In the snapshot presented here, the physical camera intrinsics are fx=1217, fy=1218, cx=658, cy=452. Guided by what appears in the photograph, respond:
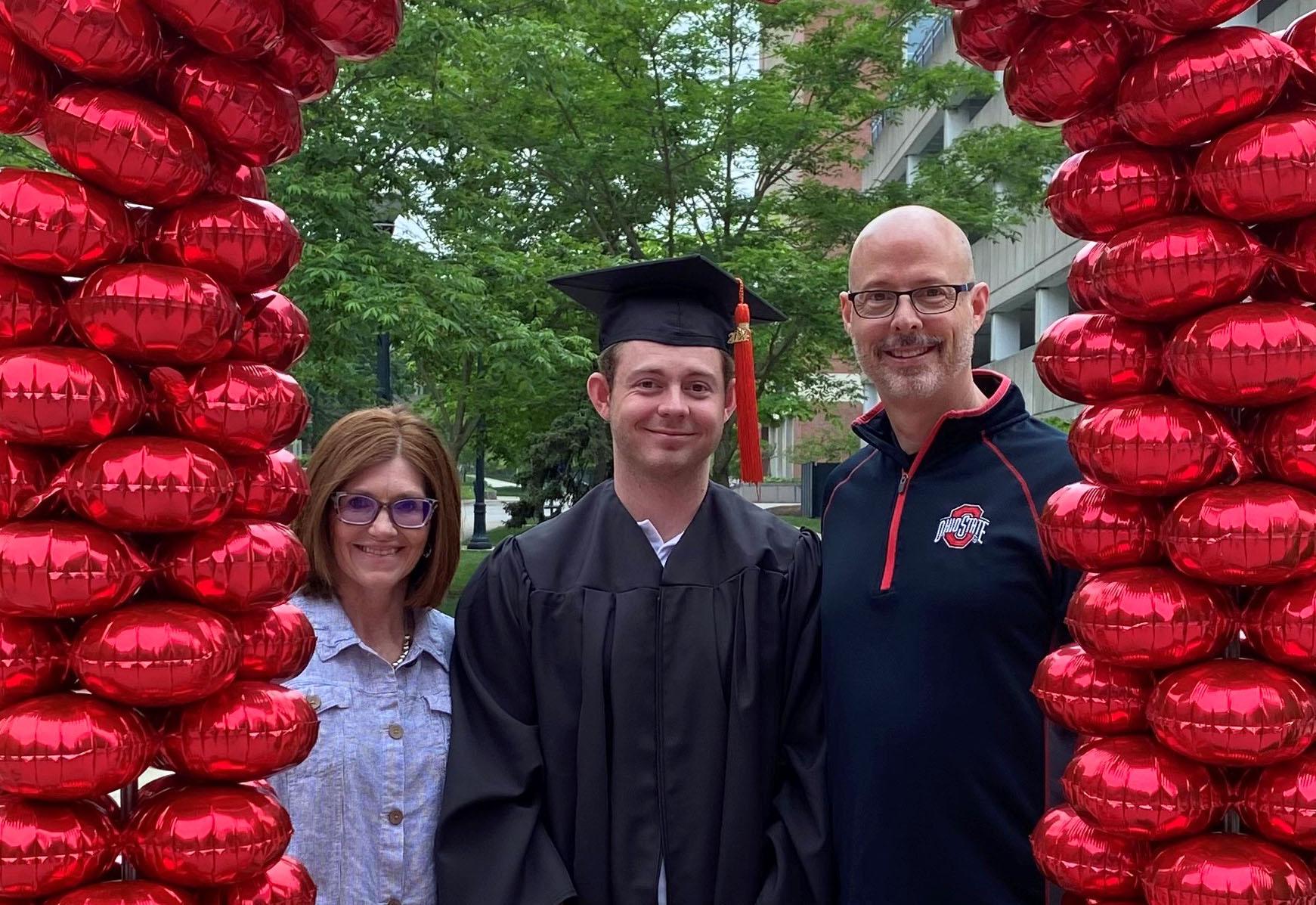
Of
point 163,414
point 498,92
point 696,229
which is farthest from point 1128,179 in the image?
point 696,229

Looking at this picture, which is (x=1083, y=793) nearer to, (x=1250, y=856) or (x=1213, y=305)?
(x=1250, y=856)

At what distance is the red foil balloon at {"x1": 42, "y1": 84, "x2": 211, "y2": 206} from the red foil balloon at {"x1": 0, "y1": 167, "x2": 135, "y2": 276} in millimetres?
49

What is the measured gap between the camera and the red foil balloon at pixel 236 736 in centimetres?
217

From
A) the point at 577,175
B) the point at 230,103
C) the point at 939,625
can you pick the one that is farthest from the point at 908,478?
the point at 577,175

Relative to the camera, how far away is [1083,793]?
84.6 inches

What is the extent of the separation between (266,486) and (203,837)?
0.63m

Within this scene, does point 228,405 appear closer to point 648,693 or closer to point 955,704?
point 648,693

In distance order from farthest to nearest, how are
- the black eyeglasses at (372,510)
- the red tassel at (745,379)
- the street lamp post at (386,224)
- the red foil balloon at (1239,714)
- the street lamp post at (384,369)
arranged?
1. the street lamp post at (384,369)
2. the street lamp post at (386,224)
3. the red tassel at (745,379)
4. the black eyeglasses at (372,510)
5. the red foil balloon at (1239,714)

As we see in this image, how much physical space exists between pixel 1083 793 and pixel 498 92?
10.2 metres

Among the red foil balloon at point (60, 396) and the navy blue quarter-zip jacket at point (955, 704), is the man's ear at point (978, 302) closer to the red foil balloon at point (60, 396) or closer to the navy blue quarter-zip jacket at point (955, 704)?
the navy blue quarter-zip jacket at point (955, 704)

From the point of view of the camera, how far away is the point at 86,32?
204 centimetres

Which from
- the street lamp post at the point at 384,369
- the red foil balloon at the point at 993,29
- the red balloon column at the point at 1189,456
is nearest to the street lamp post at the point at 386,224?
the street lamp post at the point at 384,369

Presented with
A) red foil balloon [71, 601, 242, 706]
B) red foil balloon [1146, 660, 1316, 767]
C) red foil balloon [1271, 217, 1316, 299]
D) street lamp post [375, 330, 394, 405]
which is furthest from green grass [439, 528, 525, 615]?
red foil balloon [1271, 217, 1316, 299]

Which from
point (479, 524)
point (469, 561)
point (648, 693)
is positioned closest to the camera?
point (648, 693)
